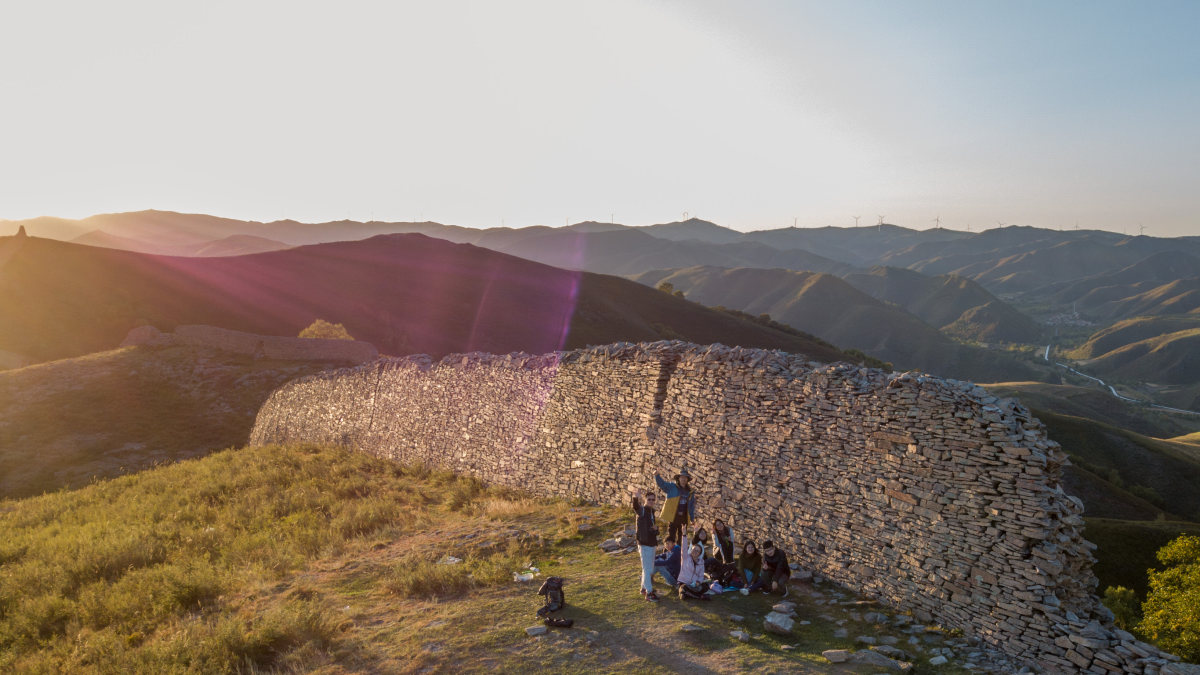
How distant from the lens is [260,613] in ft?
25.7

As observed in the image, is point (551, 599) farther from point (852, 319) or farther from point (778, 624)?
point (852, 319)

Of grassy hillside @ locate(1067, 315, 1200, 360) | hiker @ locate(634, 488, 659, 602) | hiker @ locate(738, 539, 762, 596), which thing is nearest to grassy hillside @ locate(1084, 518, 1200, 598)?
hiker @ locate(738, 539, 762, 596)

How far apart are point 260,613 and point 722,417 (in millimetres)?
7177

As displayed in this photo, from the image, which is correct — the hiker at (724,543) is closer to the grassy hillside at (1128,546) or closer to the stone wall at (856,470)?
the stone wall at (856,470)

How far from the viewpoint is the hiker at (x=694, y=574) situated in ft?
25.5

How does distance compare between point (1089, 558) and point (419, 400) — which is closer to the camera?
point (1089, 558)

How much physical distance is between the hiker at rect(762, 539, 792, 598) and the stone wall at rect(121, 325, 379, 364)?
90.7 feet

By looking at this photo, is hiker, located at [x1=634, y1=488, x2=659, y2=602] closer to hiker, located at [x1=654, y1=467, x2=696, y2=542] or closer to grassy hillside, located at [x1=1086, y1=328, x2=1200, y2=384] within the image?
hiker, located at [x1=654, y1=467, x2=696, y2=542]

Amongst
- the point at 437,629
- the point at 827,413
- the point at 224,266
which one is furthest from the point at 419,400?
the point at 224,266

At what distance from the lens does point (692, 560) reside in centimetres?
802

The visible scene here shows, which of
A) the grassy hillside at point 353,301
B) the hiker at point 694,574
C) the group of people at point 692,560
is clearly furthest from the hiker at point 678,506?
the grassy hillside at point 353,301

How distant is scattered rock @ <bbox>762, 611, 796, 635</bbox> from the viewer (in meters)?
6.67

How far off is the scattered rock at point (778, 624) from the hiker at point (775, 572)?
3.28ft

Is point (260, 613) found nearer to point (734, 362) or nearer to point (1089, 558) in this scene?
point (734, 362)
